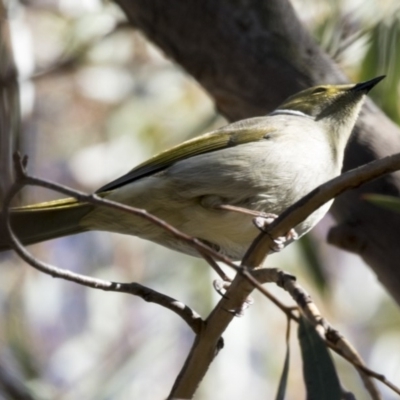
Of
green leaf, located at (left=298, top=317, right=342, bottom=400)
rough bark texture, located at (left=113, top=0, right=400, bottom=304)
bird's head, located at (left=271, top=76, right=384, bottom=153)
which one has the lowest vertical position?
green leaf, located at (left=298, top=317, right=342, bottom=400)

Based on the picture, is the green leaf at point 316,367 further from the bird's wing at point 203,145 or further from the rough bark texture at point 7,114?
the rough bark texture at point 7,114

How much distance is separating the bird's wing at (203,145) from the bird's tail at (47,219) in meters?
0.14

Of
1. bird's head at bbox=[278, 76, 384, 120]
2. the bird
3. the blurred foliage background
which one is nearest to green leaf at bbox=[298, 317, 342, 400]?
the bird

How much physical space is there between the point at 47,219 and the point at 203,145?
628 millimetres

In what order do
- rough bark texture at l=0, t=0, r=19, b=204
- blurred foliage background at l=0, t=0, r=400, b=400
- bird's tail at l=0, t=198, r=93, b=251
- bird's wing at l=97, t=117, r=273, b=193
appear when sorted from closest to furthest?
bird's tail at l=0, t=198, r=93, b=251
bird's wing at l=97, t=117, r=273, b=193
rough bark texture at l=0, t=0, r=19, b=204
blurred foliage background at l=0, t=0, r=400, b=400

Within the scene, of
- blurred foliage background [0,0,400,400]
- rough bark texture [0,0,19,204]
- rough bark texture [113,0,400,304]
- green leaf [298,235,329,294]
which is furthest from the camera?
blurred foliage background [0,0,400,400]

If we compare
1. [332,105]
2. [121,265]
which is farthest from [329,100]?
[121,265]

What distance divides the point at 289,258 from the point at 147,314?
4.40 feet

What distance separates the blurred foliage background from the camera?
15.4 feet

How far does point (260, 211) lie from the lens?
9.09 ft

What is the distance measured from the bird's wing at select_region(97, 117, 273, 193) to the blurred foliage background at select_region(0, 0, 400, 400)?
1247mm

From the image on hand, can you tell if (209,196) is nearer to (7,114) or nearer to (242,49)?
(242,49)

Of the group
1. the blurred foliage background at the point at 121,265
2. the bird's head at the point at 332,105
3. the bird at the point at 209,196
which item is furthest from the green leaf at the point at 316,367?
the blurred foliage background at the point at 121,265

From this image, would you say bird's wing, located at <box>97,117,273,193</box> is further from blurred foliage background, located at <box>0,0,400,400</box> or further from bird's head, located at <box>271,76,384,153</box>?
blurred foliage background, located at <box>0,0,400,400</box>
